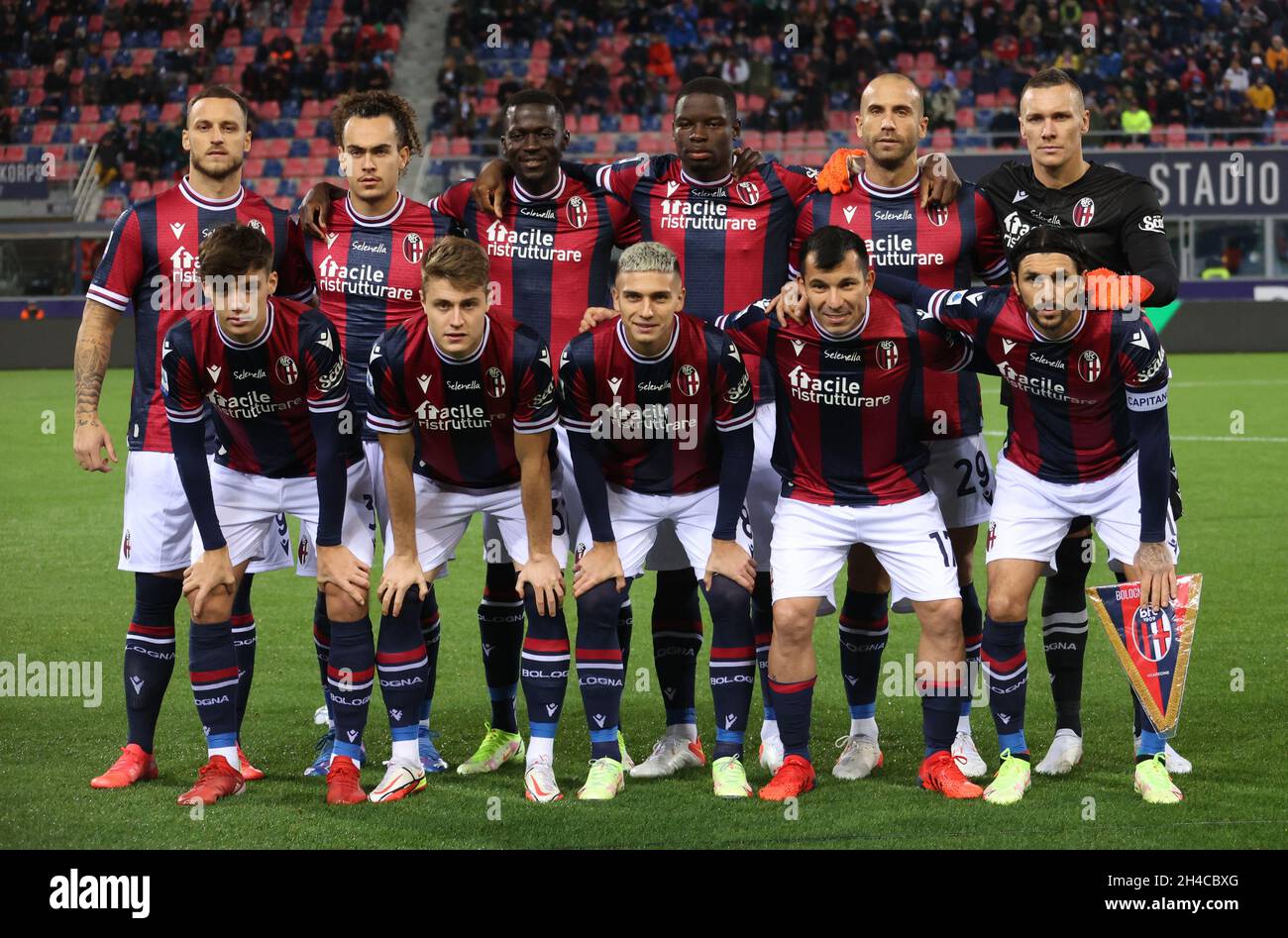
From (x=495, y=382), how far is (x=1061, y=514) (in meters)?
1.84

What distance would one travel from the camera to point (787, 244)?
17.9ft

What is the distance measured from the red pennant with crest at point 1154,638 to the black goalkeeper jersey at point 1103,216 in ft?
3.37

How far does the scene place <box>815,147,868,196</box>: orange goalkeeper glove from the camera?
5348 millimetres

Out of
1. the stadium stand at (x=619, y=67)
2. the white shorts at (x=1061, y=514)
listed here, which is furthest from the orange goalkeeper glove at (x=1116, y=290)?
the stadium stand at (x=619, y=67)

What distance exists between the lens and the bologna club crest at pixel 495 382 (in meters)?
4.82

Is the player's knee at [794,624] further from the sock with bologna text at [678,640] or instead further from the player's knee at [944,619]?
the sock with bologna text at [678,640]

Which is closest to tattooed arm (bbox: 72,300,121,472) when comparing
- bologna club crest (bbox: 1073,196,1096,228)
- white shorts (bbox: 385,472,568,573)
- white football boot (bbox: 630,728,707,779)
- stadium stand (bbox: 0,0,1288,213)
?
white shorts (bbox: 385,472,568,573)

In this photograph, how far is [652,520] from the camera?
5.09 meters

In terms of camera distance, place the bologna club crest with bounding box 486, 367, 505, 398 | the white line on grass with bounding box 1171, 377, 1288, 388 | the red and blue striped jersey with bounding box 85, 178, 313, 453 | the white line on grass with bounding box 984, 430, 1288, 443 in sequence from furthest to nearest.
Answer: the white line on grass with bounding box 1171, 377, 1288, 388 < the white line on grass with bounding box 984, 430, 1288, 443 < the red and blue striped jersey with bounding box 85, 178, 313, 453 < the bologna club crest with bounding box 486, 367, 505, 398

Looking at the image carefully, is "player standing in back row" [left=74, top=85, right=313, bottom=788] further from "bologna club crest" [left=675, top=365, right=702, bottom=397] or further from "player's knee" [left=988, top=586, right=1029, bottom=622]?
"player's knee" [left=988, top=586, right=1029, bottom=622]

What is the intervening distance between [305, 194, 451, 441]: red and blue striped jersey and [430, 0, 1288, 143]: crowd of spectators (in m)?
20.0
